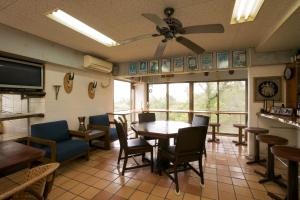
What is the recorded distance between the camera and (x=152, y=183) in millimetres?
2385

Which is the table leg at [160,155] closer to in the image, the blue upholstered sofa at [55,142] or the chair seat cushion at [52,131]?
the blue upholstered sofa at [55,142]

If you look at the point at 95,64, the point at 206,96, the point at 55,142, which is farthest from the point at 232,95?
the point at 55,142

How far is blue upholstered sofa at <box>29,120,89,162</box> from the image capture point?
2527 mm

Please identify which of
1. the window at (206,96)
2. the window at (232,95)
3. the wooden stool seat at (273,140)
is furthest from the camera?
the window at (206,96)

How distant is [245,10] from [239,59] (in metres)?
1.71

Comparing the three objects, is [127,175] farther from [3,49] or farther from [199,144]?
[3,49]

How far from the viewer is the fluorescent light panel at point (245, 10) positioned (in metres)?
1.84

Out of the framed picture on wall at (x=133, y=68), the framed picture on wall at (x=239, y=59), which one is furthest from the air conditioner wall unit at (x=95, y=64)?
the framed picture on wall at (x=239, y=59)

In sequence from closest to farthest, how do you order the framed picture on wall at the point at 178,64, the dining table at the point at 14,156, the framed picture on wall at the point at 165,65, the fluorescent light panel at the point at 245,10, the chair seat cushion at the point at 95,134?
the dining table at the point at 14,156
the fluorescent light panel at the point at 245,10
the chair seat cushion at the point at 95,134
the framed picture on wall at the point at 178,64
the framed picture on wall at the point at 165,65

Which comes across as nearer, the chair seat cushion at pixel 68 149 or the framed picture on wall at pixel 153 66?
the chair seat cushion at pixel 68 149

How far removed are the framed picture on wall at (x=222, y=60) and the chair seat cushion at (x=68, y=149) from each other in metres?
3.47

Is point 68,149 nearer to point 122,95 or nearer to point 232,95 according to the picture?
point 122,95

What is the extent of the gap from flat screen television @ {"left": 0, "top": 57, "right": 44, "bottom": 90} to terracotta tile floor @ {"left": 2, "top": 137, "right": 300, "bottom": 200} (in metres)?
1.67

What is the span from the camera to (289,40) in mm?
2652
